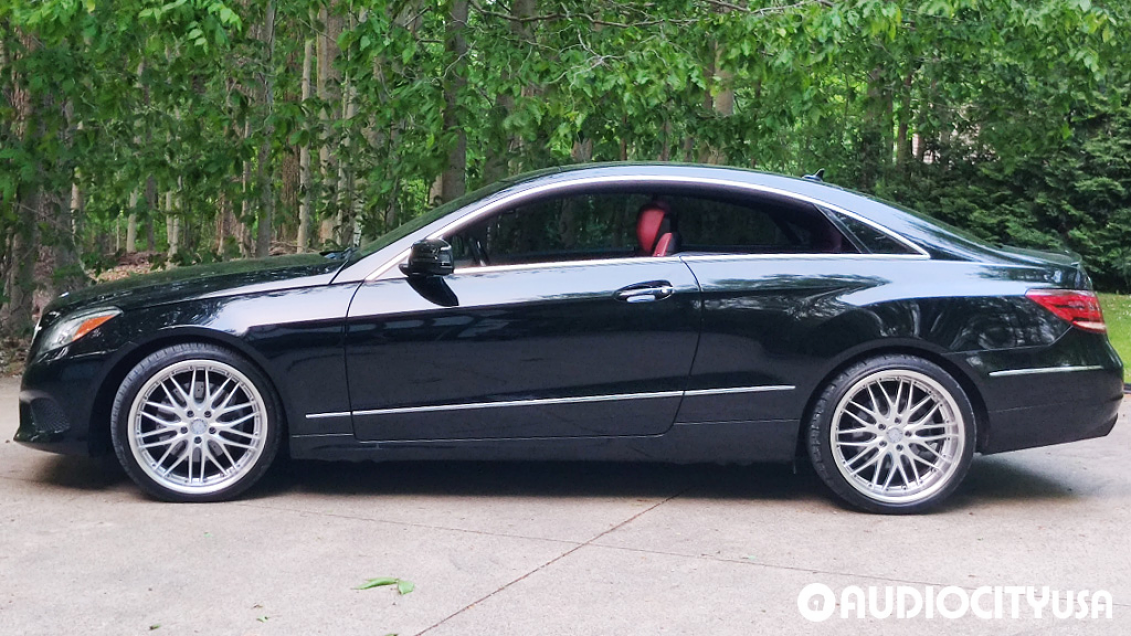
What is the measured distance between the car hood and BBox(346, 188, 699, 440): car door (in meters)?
0.39

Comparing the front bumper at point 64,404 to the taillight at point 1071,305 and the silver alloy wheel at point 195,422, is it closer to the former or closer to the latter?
the silver alloy wheel at point 195,422

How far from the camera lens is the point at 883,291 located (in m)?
6.04

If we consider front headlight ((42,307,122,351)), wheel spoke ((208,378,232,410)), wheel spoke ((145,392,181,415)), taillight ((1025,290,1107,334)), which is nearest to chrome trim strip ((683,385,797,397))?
taillight ((1025,290,1107,334))

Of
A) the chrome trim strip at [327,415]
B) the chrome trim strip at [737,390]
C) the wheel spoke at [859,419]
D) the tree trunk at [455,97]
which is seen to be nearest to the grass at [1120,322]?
the wheel spoke at [859,419]

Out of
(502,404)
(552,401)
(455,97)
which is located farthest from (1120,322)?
(502,404)

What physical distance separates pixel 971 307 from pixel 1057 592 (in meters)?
1.57

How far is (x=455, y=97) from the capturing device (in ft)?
32.9

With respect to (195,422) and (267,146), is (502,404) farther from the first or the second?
(267,146)

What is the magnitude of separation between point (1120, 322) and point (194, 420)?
12.1 metres

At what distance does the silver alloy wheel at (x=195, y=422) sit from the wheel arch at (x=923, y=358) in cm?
Result: 257

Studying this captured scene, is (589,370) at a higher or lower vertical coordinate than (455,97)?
lower

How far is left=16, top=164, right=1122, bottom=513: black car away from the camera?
597 centimetres

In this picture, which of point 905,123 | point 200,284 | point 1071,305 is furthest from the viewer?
point 905,123

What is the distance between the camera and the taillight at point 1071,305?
6090mm
